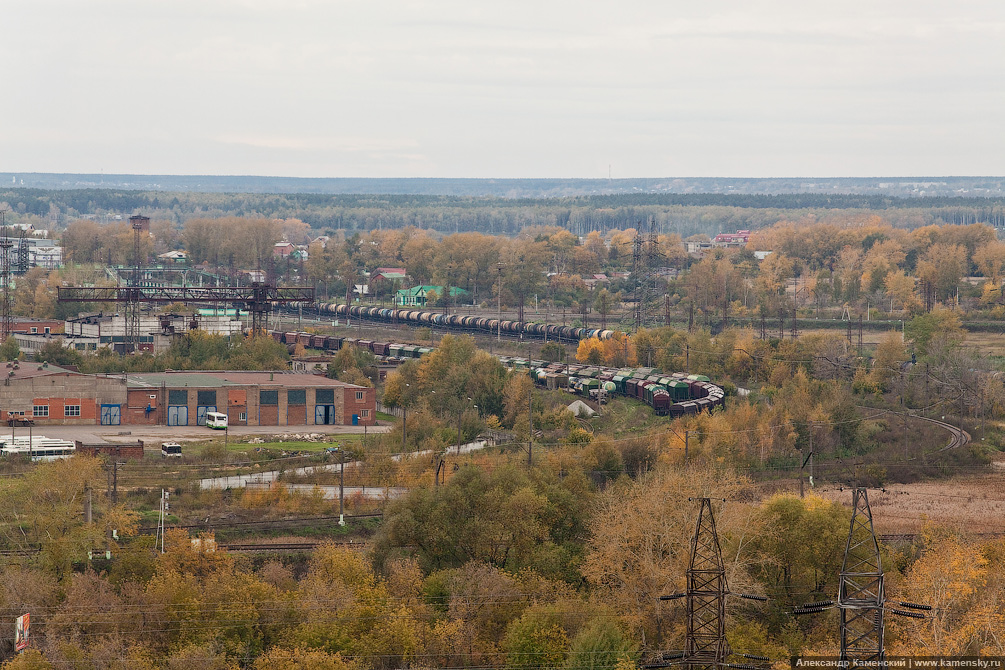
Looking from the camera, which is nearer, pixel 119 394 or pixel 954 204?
pixel 119 394

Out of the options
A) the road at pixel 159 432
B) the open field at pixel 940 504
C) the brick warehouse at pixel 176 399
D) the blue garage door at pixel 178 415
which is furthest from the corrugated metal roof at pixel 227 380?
the open field at pixel 940 504

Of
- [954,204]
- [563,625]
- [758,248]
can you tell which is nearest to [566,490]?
[563,625]

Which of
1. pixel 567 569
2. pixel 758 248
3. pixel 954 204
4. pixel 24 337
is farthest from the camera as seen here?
pixel 954 204

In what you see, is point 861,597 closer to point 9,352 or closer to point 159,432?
point 159,432

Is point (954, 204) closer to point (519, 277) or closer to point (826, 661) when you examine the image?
point (519, 277)

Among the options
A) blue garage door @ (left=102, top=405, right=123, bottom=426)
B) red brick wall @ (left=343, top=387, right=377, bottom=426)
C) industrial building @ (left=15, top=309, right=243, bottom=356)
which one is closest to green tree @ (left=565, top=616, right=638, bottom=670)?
red brick wall @ (left=343, top=387, right=377, bottom=426)

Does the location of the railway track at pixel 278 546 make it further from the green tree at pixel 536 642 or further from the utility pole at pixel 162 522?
the green tree at pixel 536 642

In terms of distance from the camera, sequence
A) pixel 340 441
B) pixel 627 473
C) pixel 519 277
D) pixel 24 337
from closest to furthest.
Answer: pixel 627 473 → pixel 340 441 → pixel 24 337 → pixel 519 277

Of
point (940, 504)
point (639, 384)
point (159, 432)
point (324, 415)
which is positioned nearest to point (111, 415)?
point (159, 432)
